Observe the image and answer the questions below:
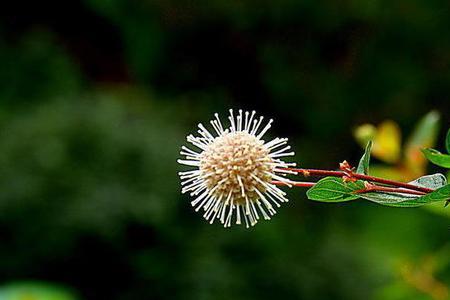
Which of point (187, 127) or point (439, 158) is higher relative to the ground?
point (187, 127)

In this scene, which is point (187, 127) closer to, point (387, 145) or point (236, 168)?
point (387, 145)

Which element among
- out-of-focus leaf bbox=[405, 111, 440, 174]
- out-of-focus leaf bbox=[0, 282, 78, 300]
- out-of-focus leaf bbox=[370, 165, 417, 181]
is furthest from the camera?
out-of-focus leaf bbox=[0, 282, 78, 300]

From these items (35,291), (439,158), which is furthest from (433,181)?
(35,291)

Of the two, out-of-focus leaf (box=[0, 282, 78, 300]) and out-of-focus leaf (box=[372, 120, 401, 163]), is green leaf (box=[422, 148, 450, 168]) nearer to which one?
out-of-focus leaf (box=[372, 120, 401, 163])

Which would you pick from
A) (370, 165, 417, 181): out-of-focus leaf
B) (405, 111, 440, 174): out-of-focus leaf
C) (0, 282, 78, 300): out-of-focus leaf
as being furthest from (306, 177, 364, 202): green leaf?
(0, 282, 78, 300): out-of-focus leaf

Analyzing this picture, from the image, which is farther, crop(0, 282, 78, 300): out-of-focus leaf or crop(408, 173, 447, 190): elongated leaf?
crop(0, 282, 78, 300): out-of-focus leaf

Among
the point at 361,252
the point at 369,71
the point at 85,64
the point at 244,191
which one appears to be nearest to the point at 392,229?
the point at 361,252

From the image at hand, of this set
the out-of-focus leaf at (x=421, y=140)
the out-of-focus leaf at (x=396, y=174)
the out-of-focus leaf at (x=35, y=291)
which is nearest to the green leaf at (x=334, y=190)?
the out-of-focus leaf at (x=421, y=140)
